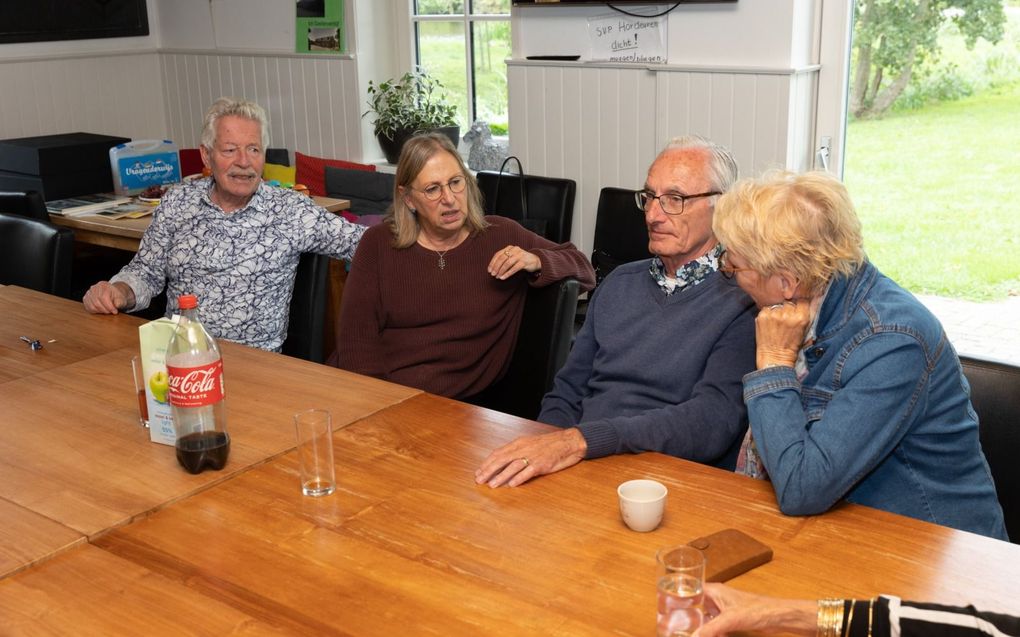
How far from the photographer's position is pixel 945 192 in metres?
3.58

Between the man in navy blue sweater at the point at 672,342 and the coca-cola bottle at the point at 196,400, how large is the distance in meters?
0.48

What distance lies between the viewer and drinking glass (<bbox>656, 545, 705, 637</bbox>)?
1234 mm

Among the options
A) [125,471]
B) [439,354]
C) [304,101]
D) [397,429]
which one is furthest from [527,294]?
[304,101]

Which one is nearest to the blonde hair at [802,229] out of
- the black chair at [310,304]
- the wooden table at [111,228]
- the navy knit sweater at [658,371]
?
the navy knit sweater at [658,371]

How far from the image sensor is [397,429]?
6.33 ft

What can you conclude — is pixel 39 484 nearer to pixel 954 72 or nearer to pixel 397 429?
pixel 397 429

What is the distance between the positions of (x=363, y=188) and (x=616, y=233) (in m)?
1.28

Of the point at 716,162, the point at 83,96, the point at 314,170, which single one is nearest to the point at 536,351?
the point at 716,162

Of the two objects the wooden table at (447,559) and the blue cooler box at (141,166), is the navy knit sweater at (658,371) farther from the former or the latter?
the blue cooler box at (141,166)

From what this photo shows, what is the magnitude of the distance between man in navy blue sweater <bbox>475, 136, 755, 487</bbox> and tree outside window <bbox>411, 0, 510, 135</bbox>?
105 inches

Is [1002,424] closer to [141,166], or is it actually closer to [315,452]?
[315,452]

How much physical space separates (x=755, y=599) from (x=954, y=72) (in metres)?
2.77

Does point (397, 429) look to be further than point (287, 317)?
No

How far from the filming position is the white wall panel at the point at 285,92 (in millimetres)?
5082
